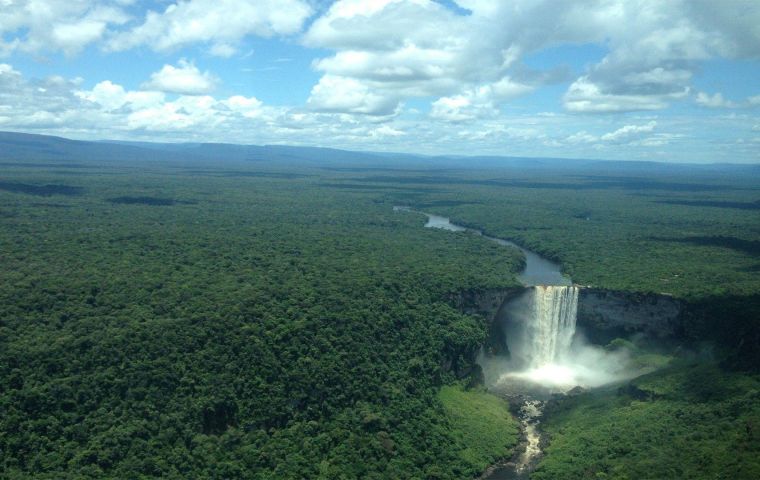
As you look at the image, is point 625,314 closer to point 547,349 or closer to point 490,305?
point 547,349

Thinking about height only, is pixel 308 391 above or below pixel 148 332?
below

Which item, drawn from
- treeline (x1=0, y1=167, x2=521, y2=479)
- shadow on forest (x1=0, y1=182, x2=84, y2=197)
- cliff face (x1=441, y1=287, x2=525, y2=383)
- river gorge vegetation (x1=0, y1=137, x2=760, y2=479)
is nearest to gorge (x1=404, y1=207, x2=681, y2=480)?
cliff face (x1=441, y1=287, x2=525, y2=383)

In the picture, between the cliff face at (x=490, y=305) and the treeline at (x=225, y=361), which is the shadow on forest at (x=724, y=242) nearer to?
the treeline at (x=225, y=361)

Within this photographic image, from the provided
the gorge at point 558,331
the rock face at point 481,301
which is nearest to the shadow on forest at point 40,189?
the rock face at point 481,301

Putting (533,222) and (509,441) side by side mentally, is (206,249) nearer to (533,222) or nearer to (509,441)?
(509,441)

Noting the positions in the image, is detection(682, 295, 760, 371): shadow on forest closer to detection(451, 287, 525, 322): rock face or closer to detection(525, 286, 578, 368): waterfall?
detection(525, 286, 578, 368): waterfall

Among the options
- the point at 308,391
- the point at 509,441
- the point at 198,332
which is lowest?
the point at 509,441

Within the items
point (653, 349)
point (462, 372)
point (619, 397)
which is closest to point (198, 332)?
point (462, 372)
